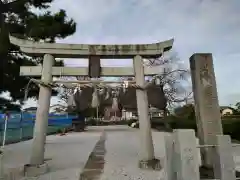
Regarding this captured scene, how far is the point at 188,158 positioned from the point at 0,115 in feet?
37.7

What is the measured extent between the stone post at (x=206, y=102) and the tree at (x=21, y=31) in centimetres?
609

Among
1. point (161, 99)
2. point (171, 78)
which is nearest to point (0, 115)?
point (161, 99)

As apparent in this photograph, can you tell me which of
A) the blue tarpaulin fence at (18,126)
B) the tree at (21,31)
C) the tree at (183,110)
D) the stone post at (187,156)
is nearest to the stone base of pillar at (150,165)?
the stone post at (187,156)

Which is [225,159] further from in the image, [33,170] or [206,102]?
[33,170]

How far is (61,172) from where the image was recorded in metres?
6.75

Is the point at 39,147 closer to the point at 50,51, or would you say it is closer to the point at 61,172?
the point at 61,172

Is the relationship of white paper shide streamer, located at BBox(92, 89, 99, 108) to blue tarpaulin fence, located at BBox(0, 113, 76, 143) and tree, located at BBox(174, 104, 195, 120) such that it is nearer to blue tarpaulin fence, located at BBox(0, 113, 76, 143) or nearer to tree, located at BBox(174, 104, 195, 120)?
blue tarpaulin fence, located at BBox(0, 113, 76, 143)

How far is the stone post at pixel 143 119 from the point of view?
6.80 meters

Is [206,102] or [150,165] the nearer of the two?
[206,102]

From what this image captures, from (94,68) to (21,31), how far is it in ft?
15.7

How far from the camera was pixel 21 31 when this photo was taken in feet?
34.1

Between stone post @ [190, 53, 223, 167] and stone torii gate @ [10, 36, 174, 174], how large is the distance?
1630mm

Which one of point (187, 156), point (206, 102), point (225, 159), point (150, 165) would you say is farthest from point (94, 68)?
point (225, 159)

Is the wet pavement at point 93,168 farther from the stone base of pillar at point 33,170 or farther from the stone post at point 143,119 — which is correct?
the stone post at point 143,119
